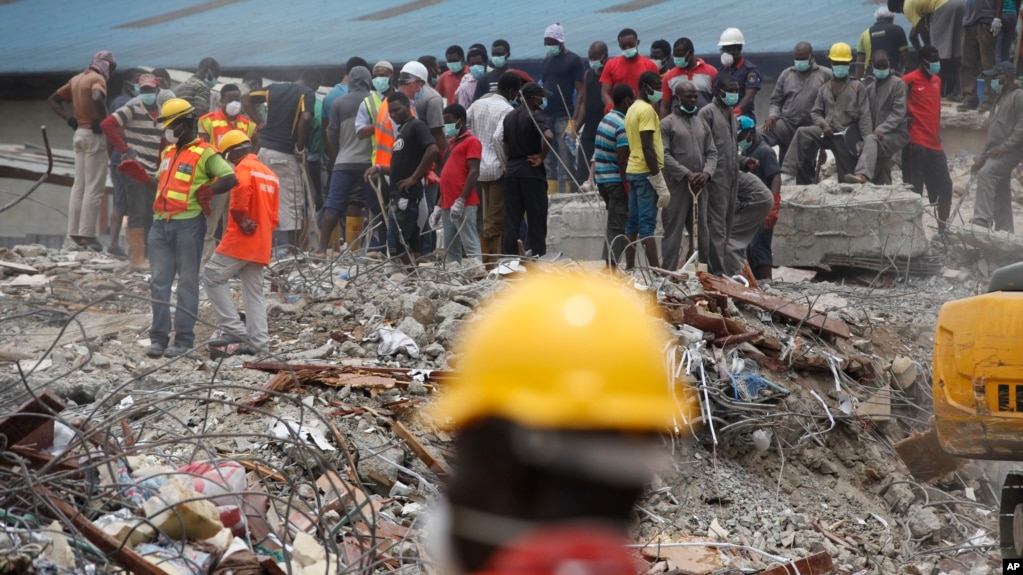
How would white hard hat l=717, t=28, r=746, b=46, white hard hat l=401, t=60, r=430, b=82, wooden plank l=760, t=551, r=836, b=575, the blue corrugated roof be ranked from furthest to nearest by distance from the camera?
the blue corrugated roof
white hard hat l=717, t=28, r=746, b=46
white hard hat l=401, t=60, r=430, b=82
wooden plank l=760, t=551, r=836, b=575

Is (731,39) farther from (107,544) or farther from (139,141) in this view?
(107,544)

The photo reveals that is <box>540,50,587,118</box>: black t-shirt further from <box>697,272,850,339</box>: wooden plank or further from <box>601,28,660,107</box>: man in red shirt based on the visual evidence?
<box>697,272,850,339</box>: wooden plank

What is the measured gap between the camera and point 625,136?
9.84 meters

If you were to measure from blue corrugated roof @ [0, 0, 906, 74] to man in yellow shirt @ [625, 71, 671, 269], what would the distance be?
19.0ft

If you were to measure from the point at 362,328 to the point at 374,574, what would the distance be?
12.4 feet

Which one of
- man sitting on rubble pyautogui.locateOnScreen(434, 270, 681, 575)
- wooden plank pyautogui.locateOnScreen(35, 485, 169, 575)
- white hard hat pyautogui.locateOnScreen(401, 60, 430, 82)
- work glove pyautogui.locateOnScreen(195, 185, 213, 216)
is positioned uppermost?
man sitting on rubble pyautogui.locateOnScreen(434, 270, 681, 575)

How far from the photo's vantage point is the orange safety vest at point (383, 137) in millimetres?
11359

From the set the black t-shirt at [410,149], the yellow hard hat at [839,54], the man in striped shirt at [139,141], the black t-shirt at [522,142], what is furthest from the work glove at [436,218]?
the yellow hard hat at [839,54]

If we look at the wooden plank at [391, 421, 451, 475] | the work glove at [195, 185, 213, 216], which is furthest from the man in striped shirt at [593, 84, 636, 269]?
the wooden plank at [391, 421, 451, 475]

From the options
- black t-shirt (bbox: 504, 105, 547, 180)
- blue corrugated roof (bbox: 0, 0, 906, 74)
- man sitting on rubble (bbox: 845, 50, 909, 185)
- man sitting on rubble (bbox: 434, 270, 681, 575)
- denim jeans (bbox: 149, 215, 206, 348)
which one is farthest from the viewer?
blue corrugated roof (bbox: 0, 0, 906, 74)

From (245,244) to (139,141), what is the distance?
4636 millimetres

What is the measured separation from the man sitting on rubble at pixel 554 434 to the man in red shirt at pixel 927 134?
463 inches

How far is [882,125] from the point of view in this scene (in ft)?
41.4

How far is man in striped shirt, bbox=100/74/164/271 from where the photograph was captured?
12.1 m
